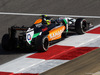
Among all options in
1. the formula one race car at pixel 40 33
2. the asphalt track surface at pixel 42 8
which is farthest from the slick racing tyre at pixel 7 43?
the asphalt track surface at pixel 42 8

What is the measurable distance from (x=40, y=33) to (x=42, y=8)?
281 inches

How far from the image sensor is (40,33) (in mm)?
13578

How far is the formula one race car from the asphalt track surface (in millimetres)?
2150

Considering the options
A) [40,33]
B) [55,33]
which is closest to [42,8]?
[55,33]

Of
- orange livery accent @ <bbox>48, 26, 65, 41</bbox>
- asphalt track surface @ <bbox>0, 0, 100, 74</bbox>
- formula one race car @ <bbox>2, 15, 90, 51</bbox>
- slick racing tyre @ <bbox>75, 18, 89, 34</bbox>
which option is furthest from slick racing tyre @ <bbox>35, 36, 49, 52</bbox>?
asphalt track surface @ <bbox>0, 0, 100, 74</bbox>

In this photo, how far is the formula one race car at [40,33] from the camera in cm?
1295

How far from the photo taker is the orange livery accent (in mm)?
13617

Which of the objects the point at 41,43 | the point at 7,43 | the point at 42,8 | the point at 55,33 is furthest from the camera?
the point at 42,8

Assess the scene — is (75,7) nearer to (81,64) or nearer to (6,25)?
(6,25)

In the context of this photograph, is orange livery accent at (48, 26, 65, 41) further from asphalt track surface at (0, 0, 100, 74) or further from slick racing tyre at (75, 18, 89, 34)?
asphalt track surface at (0, 0, 100, 74)

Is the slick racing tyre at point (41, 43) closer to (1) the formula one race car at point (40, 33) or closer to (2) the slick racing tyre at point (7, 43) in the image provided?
(1) the formula one race car at point (40, 33)

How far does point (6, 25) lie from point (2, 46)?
445cm

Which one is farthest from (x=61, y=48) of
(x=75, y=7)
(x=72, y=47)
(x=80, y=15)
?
(x=75, y=7)

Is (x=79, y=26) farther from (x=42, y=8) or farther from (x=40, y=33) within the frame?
(x=42, y=8)
